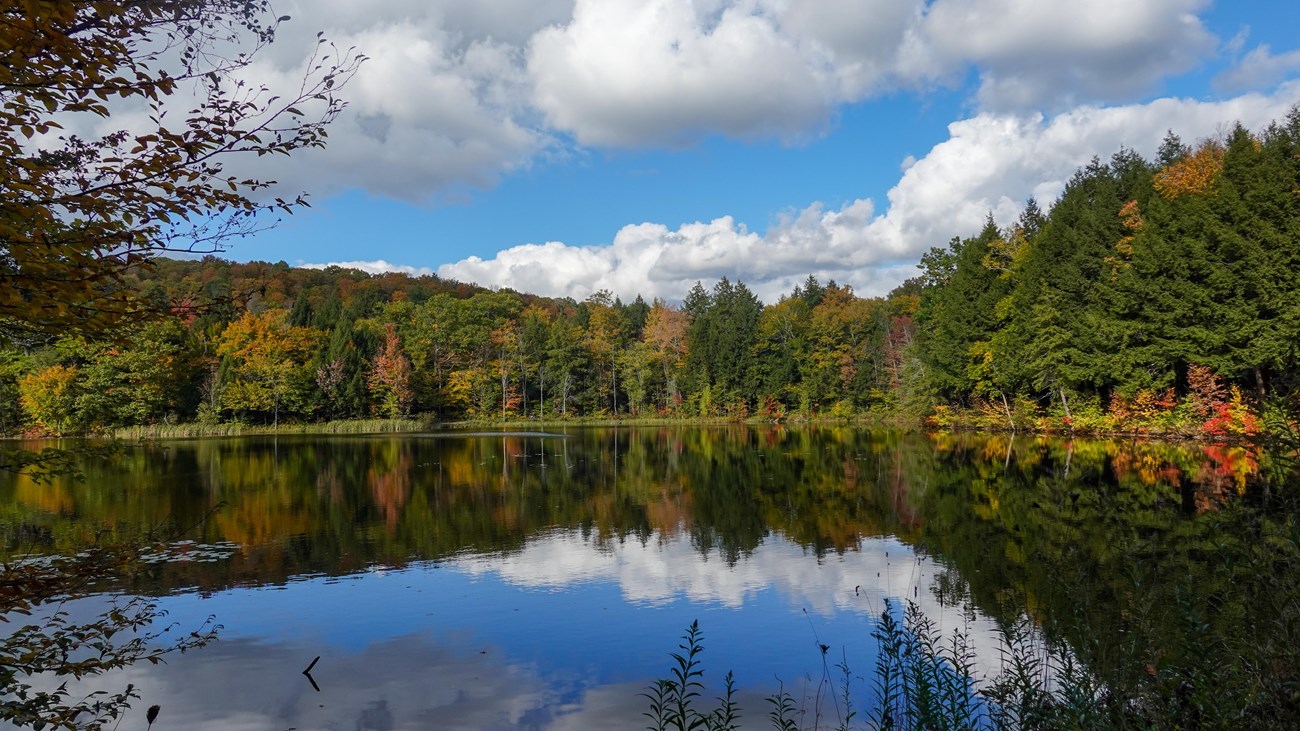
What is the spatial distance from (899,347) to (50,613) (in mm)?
67400

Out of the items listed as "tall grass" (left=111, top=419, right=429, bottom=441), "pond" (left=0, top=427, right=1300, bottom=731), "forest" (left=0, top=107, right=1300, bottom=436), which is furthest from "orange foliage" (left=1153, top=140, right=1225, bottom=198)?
"tall grass" (left=111, top=419, right=429, bottom=441)

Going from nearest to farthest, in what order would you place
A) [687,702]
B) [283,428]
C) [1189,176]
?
1. [687,702]
2. [1189,176]
3. [283,428]

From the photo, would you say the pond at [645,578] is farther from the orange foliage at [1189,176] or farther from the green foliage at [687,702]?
the orange foliage at [1189,176]

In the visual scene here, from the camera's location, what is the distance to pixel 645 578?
42.0 ft

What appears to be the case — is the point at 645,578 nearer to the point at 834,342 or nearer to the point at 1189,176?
the point at 1189,176

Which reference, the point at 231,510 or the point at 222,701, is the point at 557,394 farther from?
the point at 222,701

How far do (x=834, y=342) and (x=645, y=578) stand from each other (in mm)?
62661

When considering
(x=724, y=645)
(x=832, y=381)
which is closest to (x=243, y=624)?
(x=724, y=645)

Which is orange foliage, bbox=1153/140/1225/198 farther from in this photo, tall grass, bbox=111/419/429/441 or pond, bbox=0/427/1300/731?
tall grass, bbox=111/419/429/441

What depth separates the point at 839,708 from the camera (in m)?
7.37

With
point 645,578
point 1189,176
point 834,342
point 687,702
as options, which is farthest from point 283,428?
point 687,702

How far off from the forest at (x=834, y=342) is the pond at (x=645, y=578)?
2.49 m

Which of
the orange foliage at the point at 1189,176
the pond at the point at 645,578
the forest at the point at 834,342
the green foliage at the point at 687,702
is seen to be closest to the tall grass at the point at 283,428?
the forest at the point at 834,342

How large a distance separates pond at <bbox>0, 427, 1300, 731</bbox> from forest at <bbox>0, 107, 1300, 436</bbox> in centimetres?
249
